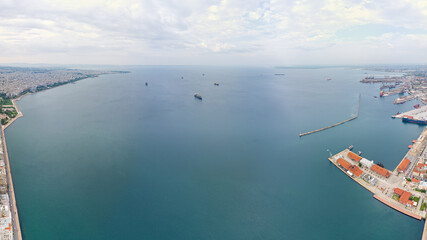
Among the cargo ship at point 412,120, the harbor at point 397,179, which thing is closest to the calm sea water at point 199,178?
the harbor at point 397,179

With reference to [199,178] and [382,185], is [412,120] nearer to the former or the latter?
[382,185]

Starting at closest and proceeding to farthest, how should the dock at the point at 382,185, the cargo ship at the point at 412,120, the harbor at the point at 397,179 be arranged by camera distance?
1. the dock at the point at 382,185
2. the harbor at the point at 397,179
3. the cargo ship at the point at 412,120

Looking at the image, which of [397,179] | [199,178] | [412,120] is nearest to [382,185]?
[397,179]

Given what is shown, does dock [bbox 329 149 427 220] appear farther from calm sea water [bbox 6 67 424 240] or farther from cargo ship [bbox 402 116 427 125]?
cargo ship [bbox 402 116 427 125]

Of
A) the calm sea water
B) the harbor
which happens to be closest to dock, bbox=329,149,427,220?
the harbor

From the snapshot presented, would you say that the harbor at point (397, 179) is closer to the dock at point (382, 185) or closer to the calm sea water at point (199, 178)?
the dock at point (382, 185)

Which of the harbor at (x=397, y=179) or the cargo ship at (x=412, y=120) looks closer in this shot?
the harbor at (x=397, y=179)

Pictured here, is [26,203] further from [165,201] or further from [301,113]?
[301,113]

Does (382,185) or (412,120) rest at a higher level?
(412,120)
